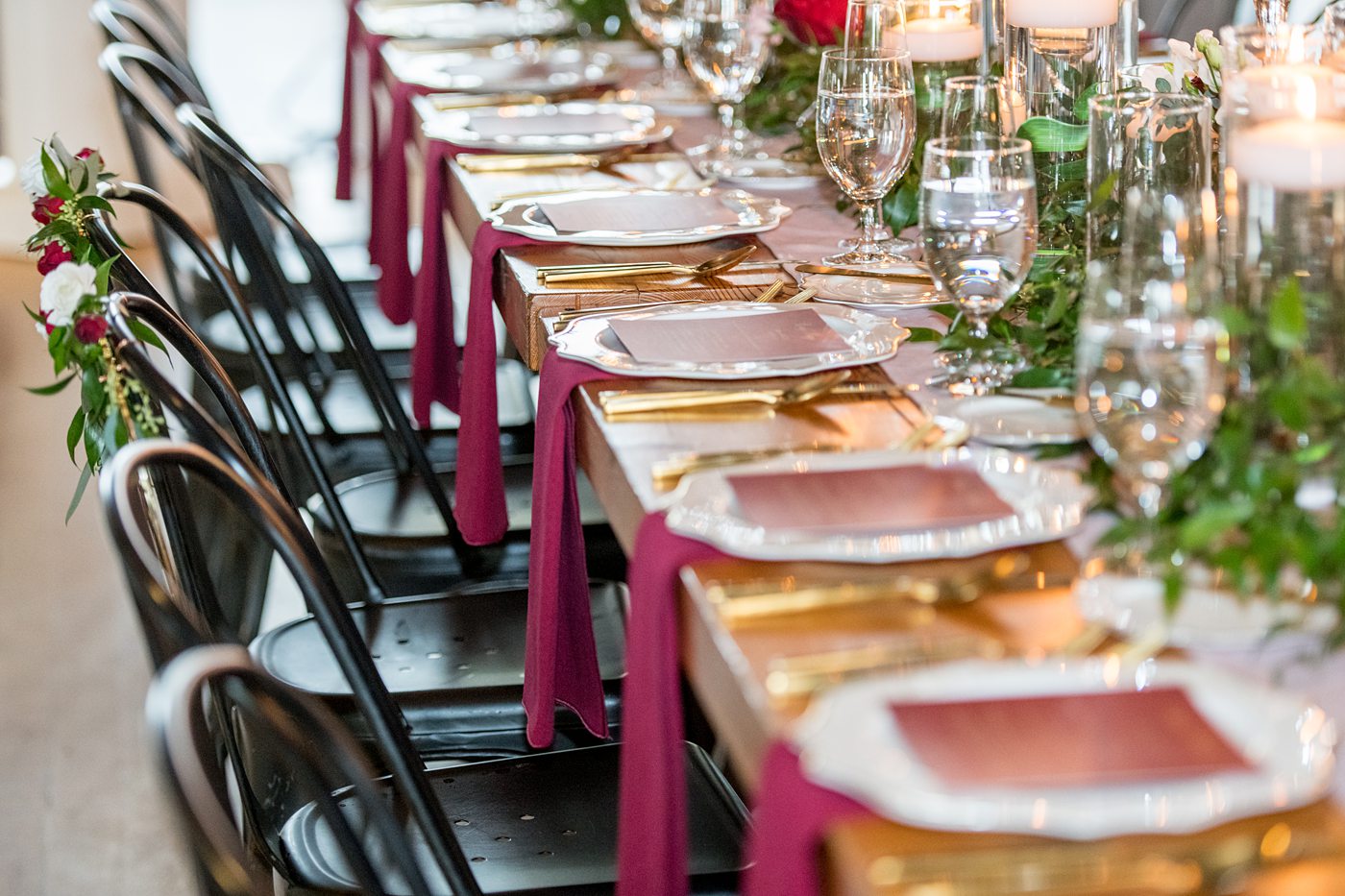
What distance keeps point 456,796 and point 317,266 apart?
0.73 m

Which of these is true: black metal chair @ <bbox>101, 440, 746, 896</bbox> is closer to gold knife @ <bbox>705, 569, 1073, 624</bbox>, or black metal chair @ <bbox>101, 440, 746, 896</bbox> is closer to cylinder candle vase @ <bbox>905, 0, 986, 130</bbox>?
gold knife @ <bbox>705, 569, 1073, 624</bbox>

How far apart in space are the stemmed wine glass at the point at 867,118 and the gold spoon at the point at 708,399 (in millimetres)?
401

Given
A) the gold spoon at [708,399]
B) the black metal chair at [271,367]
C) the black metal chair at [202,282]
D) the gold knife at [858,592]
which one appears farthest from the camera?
the black metal chair at [202,282]

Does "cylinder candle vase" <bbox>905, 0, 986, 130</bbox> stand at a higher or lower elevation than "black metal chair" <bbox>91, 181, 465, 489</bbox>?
higher

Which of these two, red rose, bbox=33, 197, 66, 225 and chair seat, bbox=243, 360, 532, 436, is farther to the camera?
chair seat, bbox=243, 360, 532, 436

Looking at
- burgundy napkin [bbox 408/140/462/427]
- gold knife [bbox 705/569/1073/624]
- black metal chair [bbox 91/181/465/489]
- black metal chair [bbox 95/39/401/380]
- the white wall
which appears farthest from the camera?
the white wall

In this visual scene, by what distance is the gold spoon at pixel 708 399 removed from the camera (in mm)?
1275

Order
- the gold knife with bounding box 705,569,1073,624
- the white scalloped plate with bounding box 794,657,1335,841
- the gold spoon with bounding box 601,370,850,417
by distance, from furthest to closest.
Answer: the gold spoon with bounding box 601,370,850,417
the gold knife with bounding box 705,569,1073,624
the white scalloped plate with bounding box 794,657,1335,841

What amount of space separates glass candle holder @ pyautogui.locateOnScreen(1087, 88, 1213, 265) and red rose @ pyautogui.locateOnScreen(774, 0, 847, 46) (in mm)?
957

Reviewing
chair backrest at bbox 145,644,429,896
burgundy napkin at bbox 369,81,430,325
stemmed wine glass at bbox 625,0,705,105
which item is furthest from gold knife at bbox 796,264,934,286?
burgundy napkin at bbox 369,81,430,325

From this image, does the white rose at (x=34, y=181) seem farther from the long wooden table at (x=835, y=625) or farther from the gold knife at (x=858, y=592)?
the gold knife at (x=858, y=592)

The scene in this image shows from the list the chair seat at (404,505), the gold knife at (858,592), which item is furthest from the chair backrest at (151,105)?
the gold knife at (858,592)

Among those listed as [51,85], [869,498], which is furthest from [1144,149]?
[51,85]

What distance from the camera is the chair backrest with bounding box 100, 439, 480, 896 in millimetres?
969
